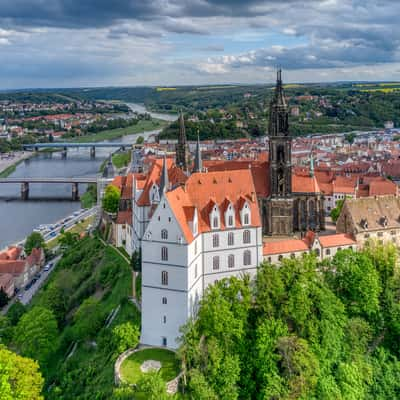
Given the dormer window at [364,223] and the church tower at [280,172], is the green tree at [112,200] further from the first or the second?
the dormer window at [364,223]

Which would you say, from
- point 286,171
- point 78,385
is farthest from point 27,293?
point 286,171

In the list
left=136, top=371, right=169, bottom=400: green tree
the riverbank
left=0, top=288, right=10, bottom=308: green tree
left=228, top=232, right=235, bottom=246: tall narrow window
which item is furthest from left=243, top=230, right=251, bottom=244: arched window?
the riverbank

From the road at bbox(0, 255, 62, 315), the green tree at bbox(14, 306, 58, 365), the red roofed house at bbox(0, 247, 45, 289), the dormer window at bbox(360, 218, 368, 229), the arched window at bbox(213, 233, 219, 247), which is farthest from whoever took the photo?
the red roofed house at bbox(0, 247, 45, 289)

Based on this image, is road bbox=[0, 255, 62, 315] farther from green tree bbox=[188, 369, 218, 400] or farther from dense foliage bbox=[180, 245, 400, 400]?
green tree bbox=[188, 369, 218, 400]

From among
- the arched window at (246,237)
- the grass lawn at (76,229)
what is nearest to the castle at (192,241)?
the arched window at (246,237)

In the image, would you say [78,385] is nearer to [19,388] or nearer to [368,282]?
[19,388]
